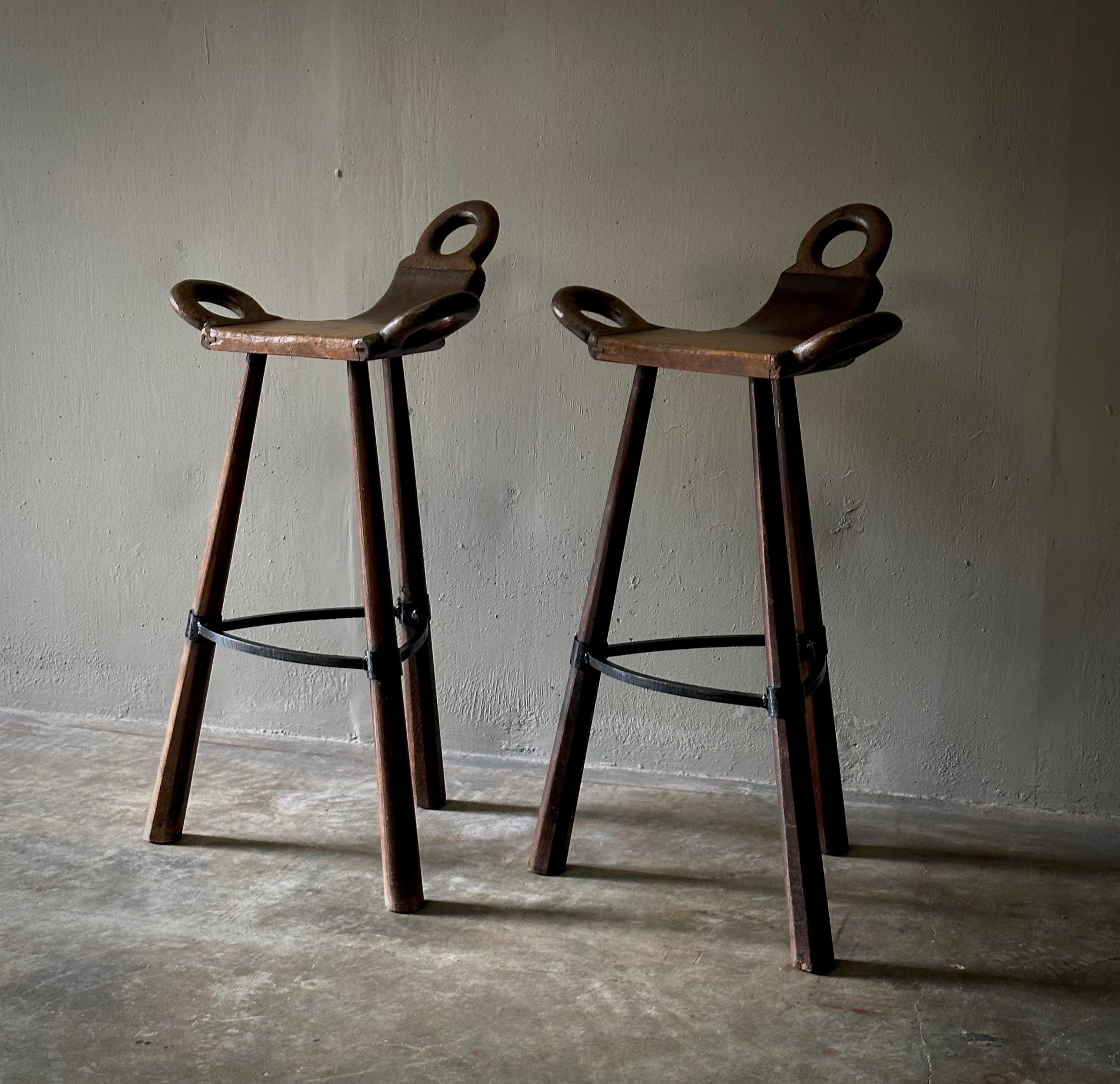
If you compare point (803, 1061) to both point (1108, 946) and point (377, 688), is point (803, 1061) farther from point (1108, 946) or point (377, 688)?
point (377, 688)

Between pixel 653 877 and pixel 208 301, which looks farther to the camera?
pixel 208 301

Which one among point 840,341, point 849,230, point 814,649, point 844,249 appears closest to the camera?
point 840,341

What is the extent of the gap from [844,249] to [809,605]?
0.76 meters

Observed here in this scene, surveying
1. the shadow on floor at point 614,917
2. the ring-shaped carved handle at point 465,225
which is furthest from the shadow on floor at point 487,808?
the ring-shaped carved handle at point 465,225

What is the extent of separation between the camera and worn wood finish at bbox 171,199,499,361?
2266 millimetres

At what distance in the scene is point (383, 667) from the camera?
2.37 metres

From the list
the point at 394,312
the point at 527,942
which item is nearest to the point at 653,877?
the point at 527,942

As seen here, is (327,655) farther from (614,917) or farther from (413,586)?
(614,917)

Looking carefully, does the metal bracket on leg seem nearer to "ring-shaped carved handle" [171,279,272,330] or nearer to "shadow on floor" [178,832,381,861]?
"shadow on floor" [178,832,381,861]

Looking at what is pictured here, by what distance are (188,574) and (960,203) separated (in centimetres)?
197

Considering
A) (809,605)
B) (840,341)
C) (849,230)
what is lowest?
(809,605)

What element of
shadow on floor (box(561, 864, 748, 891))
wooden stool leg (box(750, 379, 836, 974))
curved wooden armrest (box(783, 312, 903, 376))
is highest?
curved wooden armrest (box(783, 312, 903, 376))

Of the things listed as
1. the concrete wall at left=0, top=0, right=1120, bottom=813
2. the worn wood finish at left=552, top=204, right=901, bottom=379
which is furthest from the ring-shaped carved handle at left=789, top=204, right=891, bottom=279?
the concrete wall at left=0, top=0, right=1120, bottom=813

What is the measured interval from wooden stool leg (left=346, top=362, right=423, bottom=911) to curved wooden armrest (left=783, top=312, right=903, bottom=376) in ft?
2.54
